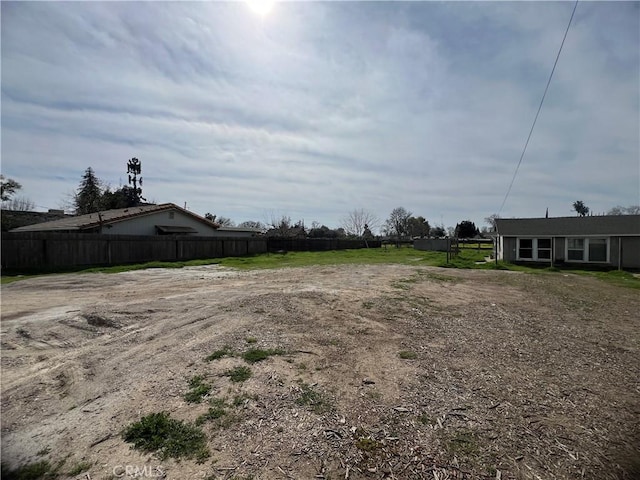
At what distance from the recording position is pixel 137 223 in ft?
84.4

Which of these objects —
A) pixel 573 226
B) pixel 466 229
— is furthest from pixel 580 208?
pixel 573 226

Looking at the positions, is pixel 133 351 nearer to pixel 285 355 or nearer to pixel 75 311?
pixel 285 355

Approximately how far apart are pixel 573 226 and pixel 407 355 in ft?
76.0

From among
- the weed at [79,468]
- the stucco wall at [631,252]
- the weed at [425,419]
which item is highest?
the stucco wall at [631,252]

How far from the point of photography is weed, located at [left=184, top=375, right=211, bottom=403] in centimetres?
372

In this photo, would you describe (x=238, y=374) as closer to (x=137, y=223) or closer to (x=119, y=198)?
(x=137, y=223)

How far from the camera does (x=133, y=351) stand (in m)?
5.25

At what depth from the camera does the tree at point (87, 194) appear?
40.0 m

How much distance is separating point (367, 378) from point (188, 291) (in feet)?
24.4

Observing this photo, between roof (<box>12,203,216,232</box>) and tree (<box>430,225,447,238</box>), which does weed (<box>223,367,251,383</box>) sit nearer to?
roof (<box>12,203,216,232</box>)

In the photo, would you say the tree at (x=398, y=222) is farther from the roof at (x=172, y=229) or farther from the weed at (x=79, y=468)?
the weed at (x=79, y=468)

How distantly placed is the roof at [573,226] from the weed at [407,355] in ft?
68.9

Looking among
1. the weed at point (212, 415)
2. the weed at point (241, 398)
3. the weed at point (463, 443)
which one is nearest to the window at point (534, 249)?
the weed at point (463, 443)

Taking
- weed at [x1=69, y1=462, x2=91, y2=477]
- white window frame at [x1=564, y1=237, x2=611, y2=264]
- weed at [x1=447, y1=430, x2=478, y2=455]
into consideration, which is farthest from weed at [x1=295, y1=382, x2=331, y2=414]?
white window frame at [x1=564, y1=237, x2=611, y2=264]
